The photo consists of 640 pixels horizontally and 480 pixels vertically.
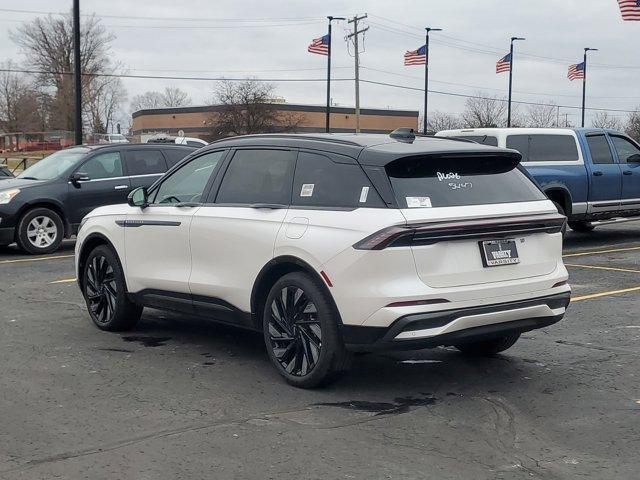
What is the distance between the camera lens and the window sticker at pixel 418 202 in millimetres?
5184

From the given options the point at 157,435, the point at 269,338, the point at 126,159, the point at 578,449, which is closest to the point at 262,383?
the point at 269,338

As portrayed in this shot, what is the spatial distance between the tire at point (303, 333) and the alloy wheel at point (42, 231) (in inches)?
332

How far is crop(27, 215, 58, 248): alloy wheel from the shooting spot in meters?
13.1

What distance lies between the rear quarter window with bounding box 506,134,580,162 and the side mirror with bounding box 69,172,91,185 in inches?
276

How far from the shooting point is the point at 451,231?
16.8 ft

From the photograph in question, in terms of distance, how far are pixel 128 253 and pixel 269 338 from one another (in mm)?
1993

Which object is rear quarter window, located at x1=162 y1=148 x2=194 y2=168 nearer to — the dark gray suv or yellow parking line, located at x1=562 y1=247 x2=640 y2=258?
the dark gray suv

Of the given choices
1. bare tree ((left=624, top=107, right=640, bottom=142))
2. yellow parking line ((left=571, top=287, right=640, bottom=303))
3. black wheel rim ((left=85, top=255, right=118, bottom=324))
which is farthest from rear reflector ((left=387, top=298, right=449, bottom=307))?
bare tree ((left=624, top=107, right=640, bottom=142))

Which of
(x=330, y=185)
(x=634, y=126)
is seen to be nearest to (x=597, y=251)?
(x=330, y=185)

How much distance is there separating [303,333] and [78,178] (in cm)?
901

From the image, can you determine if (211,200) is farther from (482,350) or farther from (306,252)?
(482,350)

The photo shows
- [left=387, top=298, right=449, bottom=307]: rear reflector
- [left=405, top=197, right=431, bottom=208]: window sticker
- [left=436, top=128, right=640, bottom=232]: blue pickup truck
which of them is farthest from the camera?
[left=436, top=128, right=640, bottom=232]: blue pickup truck

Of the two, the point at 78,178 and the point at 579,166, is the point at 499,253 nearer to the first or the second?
the point at 579,166

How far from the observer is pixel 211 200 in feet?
21.0
